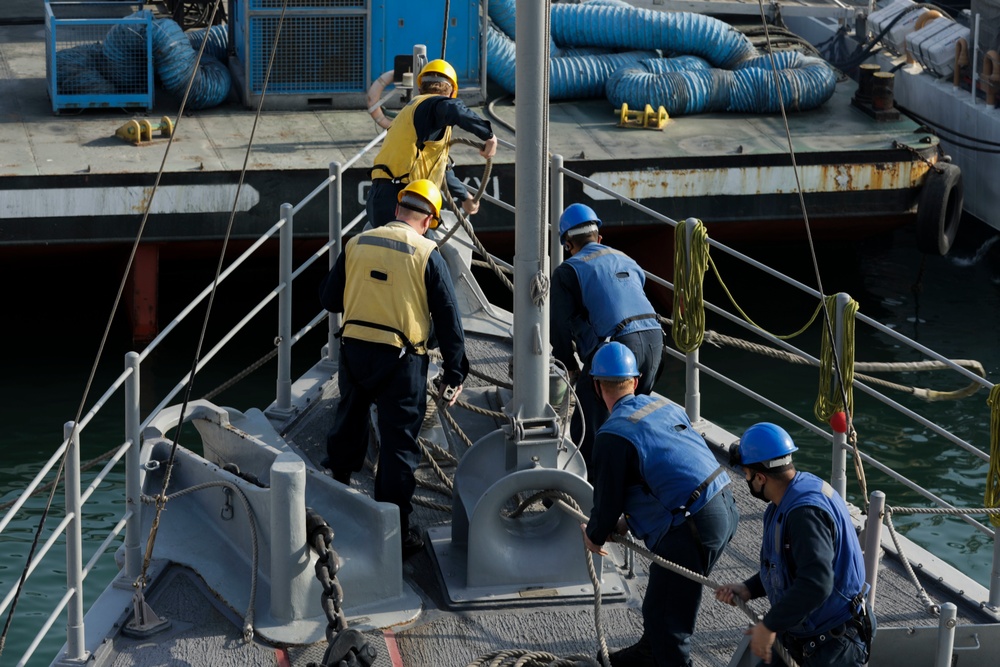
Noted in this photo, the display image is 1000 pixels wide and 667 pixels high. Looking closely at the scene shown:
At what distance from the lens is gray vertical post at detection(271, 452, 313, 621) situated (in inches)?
207

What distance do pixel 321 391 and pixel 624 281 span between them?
6.46ft

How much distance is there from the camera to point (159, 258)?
12.7 meters

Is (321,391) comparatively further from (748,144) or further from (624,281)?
(748,144)

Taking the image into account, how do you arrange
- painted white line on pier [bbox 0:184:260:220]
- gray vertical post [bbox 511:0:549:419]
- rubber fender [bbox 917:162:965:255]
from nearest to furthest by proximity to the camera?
gray vertical post [bbox 511:0:549:419], painted white line on pier [bbox 0:184:260:220], rubber fender [bbox 917:162:965:255]

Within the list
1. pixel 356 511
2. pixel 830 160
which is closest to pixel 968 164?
pixel 830 160

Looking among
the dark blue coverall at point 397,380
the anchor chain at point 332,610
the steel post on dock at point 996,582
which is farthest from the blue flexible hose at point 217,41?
the steel post on dock at point 996,582

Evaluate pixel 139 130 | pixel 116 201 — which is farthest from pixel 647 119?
pixel 116 201

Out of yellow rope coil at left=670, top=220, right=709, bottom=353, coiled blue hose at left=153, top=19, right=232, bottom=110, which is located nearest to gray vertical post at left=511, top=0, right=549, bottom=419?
yellow rope coil at left=670, top=220, right=709, bottom=353

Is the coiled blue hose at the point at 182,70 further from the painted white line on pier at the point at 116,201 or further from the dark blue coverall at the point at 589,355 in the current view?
the dark blue coverall at the point at 589,355

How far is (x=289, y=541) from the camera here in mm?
5344

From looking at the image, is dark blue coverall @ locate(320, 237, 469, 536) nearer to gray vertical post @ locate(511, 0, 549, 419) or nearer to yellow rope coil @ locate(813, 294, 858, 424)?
gray vertical post @ locate(511, 0, 549, 419)

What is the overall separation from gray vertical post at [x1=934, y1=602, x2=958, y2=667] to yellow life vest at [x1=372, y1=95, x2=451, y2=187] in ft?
13.0

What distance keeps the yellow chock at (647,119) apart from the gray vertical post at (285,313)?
295 inches

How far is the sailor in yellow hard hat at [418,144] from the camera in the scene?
7504 millimetres
